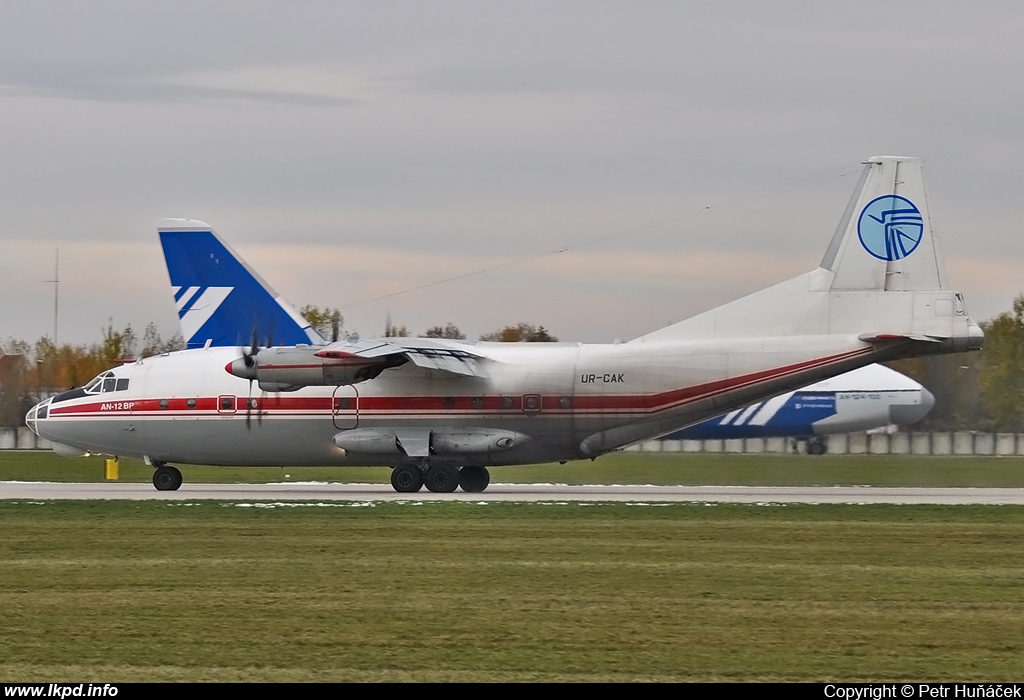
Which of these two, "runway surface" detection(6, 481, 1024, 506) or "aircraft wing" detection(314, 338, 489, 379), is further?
"aircraft wing" detection(314, 338, 489, 379)

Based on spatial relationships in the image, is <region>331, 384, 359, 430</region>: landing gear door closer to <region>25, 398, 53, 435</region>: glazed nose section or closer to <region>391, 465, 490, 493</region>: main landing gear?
<region>391, 465, 490, 493</region>: main landing gear

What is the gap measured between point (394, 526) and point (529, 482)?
1860 centimetres

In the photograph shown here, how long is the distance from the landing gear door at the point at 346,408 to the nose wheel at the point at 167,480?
526 cm

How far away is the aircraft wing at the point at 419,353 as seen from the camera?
107 ft

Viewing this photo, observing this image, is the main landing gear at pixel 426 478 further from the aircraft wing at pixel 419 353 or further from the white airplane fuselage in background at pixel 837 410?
the white airplane fuselage in background at pixel 837 410

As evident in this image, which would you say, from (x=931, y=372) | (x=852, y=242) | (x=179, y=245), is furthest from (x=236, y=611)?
(x=931, y=372)

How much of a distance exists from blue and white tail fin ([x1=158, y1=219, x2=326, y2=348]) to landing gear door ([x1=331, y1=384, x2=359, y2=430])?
11.7 m

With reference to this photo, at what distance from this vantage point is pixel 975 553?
20391mm

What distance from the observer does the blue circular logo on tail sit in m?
32.9

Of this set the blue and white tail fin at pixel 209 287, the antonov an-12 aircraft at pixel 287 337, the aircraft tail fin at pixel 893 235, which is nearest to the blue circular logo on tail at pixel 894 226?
the aircraft tail fin at pixel 893 235

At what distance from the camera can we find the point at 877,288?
32.9 m

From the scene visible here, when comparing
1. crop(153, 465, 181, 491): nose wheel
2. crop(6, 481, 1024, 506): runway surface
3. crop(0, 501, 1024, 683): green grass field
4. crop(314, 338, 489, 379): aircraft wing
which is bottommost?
crop(0, 501, 1024, 683): green grass field

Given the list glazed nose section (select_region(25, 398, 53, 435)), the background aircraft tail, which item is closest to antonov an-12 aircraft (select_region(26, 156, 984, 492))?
the background aircraft tail

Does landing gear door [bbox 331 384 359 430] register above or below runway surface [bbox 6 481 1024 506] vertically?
above
